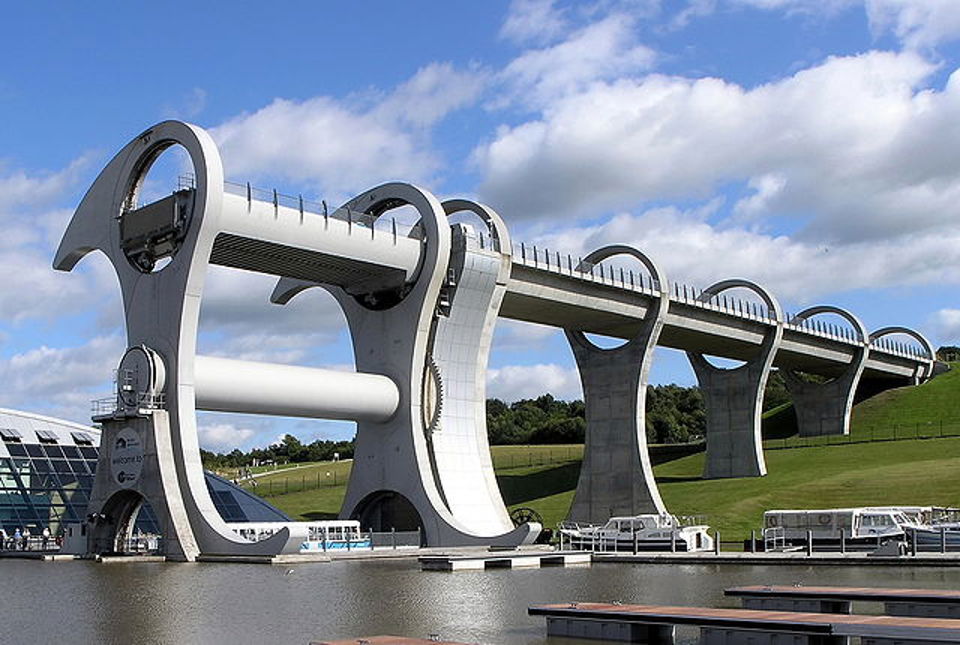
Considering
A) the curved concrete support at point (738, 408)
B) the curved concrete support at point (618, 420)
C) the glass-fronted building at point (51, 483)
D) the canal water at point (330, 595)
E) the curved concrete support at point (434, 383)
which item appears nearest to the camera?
the canal water at point (330, 595)

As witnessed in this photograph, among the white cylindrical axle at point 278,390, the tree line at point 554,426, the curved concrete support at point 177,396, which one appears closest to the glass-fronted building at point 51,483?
the curved concrete support at point 177,396

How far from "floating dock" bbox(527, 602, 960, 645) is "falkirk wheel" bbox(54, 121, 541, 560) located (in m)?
22.1

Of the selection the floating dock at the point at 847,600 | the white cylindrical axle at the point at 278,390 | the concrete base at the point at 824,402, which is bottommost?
the floating dock at the point at 847,600

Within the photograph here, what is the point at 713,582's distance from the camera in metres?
28.8

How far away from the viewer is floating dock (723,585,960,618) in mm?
18922

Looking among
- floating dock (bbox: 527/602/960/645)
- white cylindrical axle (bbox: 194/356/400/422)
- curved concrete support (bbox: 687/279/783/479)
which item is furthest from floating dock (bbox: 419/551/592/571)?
curved concrete support (bbox: 687/279/783/479)

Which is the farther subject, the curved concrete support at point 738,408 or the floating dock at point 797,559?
the curved concrete support at point 738,408

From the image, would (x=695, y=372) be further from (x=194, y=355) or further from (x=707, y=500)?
(x=194, y=355)

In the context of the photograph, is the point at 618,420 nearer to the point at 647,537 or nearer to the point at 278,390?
the point at 647,537

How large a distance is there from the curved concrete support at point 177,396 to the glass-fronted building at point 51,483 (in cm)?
720

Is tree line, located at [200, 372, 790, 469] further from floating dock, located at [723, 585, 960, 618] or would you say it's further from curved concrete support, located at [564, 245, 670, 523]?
floating dock, located at [723, 585, 960, 618]

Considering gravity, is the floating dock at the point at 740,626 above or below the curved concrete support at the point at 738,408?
below

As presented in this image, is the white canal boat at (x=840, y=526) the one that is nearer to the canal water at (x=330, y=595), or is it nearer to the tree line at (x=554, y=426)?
the canal water at (x=330, y=595)

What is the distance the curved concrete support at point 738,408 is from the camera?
80.3 metres
